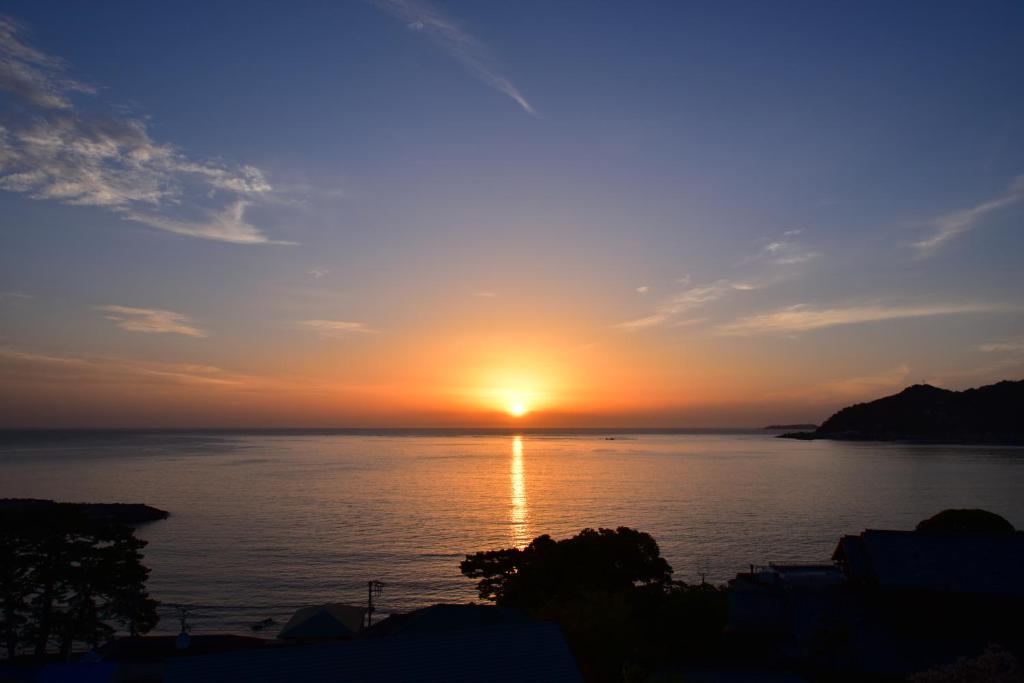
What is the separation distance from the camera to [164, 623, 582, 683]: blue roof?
57.9 ft

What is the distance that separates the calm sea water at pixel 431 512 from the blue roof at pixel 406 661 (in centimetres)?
3336

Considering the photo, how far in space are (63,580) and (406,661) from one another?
32.0 metres

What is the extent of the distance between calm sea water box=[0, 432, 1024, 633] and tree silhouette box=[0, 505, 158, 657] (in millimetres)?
10085

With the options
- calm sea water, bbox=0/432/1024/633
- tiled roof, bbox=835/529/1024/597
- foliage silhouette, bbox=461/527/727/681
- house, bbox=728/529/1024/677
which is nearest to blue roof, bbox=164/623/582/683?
foliage silhouette, bbox=461/527/727/681

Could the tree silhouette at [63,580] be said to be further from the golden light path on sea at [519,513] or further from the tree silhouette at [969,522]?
the tree silhouette at [969,522]

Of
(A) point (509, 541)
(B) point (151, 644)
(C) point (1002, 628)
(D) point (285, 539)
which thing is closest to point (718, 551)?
(A) point (509, 541)

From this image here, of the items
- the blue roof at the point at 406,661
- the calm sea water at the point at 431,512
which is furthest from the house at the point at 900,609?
the calm sea water at the point at 431,512

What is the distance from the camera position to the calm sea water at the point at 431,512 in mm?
61906

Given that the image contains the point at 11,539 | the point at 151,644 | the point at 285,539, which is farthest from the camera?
the point at 285,539

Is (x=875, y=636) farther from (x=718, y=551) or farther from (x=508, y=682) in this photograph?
(x=718, y=551)

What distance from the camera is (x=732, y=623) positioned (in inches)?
1362

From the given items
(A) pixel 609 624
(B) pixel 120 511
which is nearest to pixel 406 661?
(A) pixel 609 624

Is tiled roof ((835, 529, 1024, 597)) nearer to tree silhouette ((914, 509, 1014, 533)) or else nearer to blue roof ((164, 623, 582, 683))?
tree silhouette ((914, 509, 1014, 533))

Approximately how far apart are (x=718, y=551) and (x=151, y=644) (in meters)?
57.0
